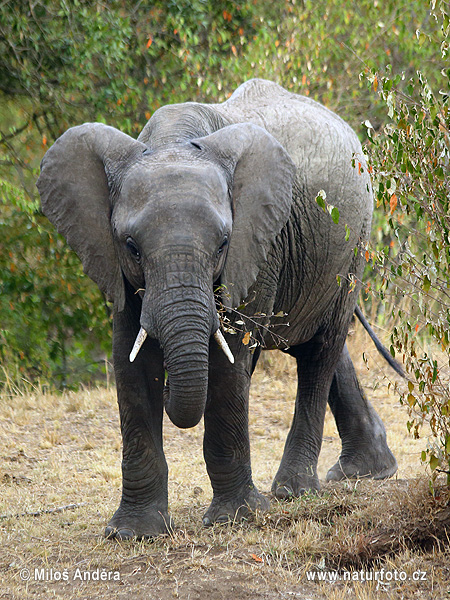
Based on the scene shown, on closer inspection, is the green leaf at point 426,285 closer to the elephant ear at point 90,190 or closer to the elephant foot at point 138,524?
the elephant ear at point 90,190

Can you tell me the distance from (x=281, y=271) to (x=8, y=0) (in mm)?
5518

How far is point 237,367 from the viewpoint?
5238mm

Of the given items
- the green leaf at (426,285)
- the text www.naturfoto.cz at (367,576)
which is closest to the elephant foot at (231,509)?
the text www.naturfoto.cz at (367,576)

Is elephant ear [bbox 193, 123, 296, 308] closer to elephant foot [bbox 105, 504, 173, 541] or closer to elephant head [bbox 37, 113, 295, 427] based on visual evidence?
elephant head [bbox 37, 113, 295, 427]

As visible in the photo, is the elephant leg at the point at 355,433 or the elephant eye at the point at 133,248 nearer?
the elephant eye at the point at 133,248

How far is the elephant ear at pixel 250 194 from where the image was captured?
503 centimetres

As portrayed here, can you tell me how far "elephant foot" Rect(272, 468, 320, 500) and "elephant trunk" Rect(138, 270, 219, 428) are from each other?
1.79 meters

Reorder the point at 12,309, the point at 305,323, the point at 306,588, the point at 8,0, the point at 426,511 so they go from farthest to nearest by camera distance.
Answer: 1. the point at 12,309
2. the point at 8,0
3. the point at 305,323
4. the point at 426,511
5. the point at 306,588

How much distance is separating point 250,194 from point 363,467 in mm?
2791

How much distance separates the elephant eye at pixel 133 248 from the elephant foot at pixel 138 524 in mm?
1497

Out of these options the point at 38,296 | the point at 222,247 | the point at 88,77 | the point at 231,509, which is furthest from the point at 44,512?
the point at 88,77

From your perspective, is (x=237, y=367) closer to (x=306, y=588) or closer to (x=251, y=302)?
(x=251, y=302)

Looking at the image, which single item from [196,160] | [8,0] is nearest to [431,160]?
[196,160]

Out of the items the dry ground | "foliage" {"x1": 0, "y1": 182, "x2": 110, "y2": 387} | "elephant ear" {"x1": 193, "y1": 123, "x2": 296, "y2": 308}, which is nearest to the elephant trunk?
"elephant ear" {"x1": 193, "y1": 123, "x2": 296, "y2": 308}
